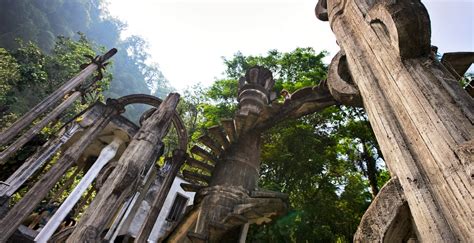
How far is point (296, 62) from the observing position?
15.3 meters

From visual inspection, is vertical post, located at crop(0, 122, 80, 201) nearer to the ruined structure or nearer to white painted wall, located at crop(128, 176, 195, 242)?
the ruined structure

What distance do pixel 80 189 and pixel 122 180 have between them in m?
6.68

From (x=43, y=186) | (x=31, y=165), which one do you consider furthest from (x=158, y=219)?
(x=43, y=186)

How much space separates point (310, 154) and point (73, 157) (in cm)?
873

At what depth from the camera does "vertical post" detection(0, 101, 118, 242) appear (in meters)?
3.62

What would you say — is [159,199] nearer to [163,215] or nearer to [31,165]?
[31,165]

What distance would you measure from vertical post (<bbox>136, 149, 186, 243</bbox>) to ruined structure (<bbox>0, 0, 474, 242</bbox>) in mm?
19

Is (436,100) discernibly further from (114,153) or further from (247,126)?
(114,153)

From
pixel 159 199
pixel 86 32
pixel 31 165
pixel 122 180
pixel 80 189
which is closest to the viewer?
pixel 122 180

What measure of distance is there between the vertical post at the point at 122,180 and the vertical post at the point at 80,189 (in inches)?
213

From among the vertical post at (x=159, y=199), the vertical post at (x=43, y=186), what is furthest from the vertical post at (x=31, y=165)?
the vertical post at (x=159, y=199)

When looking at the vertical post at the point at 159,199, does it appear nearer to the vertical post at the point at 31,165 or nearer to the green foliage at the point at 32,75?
the vertical post at the point at 31,165

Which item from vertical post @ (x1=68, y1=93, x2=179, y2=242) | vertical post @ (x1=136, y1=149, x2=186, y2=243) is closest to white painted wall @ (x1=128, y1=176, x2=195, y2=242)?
vertical post @ (x1=136, y1=149, x2=186, y2=243)

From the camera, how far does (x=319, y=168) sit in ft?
37.2
